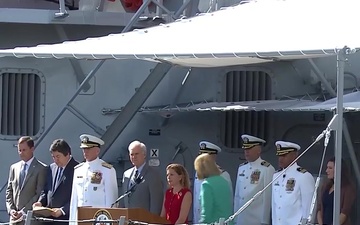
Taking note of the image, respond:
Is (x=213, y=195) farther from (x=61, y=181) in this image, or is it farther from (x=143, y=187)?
(x=61, y=181)

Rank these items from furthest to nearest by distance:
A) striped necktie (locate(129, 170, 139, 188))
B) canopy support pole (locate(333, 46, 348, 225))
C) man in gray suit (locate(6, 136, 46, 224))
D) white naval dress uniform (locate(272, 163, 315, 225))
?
man in gray suit (locate(6, 136, 46, 224)), striped necktie (locate(129, 170, 139, 188)), white naval dress uniform (locate(272, 163, 315, 225)), canopy support pole (locate(333, 46, 348, 225))

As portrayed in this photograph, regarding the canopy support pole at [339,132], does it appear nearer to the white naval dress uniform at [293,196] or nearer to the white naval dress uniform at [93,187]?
the white naval dress uniform at [293,196]

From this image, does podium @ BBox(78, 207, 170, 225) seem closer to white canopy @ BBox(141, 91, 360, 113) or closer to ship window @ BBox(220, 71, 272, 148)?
white canopy @ BBox(141, 91, 360, 113)

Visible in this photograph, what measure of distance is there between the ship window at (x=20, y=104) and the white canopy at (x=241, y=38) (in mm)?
2035

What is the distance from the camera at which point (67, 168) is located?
9.76 meters

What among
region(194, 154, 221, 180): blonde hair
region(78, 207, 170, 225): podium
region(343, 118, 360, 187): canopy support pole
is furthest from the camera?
region(343, 118, 360, 187): canopy support pole

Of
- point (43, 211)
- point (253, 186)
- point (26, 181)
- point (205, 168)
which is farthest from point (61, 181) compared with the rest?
point (253, 186)

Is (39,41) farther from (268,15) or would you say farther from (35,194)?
(268,15)

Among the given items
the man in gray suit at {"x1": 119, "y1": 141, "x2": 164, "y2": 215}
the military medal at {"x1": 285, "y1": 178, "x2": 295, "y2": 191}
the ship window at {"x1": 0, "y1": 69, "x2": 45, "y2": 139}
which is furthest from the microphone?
the ship window at {"x1": 0, "y1": 69, "x2": 45, "y2": 139}

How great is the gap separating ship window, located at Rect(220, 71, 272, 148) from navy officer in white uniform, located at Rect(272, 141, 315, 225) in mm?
2175

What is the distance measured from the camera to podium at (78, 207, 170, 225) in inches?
337

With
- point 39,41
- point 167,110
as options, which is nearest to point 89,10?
point 39,41

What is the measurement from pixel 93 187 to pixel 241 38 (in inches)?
72.1

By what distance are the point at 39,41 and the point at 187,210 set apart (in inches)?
151
